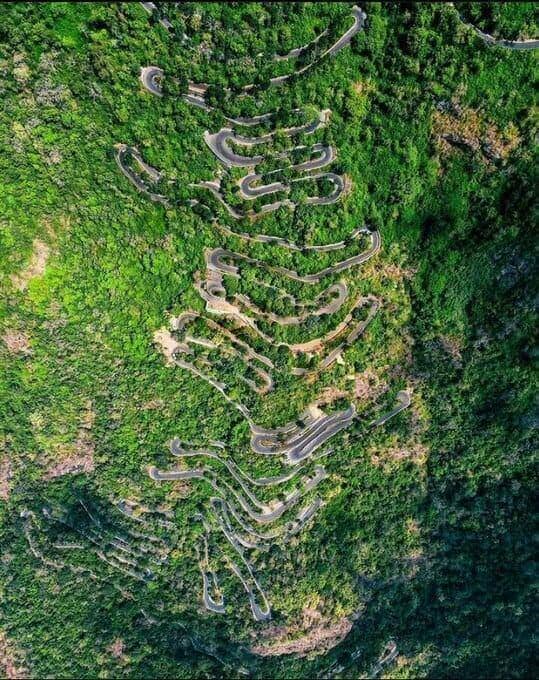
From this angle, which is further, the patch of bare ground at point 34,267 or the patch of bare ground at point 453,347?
the patch of bare ground at point 453,347

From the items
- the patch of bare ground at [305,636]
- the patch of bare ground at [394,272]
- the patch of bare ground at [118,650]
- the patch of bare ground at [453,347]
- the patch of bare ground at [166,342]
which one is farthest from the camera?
the patch of bare ground at [118,650]

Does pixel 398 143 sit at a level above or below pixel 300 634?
above

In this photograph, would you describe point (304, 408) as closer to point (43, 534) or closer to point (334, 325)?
point (334, 325)

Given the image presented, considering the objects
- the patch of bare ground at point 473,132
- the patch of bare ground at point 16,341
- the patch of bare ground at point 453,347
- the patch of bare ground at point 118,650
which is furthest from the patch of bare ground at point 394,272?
the patch of bare ground at point 118,650

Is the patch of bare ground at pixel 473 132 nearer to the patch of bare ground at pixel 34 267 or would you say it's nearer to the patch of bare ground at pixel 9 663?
the patch of bare ground at pixel 34 267

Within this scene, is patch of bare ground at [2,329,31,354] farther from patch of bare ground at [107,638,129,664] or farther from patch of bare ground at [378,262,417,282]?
patch of bare ground at [107,638,129,664]

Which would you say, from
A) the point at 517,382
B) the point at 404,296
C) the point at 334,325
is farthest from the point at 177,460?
the point at 517,382

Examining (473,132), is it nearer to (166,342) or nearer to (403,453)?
(403,453)
